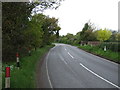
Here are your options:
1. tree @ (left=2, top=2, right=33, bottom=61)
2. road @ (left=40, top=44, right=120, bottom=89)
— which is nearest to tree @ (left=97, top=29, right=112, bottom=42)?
road @ (left=40, top=44, right=120, bottom=89)

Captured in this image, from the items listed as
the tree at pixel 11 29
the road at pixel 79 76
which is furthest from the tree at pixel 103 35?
the tree at pixel 11 29

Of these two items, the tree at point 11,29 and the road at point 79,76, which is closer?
the road at point 79,76

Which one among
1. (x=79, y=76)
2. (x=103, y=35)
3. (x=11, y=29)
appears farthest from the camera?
(x=103, y=35)

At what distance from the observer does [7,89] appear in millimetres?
6152

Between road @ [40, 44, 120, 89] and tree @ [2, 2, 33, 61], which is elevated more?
tree @ [2, 2, 33, 61]

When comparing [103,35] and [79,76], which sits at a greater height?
[103,35]

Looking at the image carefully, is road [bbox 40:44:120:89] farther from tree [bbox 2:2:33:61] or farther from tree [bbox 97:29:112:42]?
tree [bbox 97:29:112:42]

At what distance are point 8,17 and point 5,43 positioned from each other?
5.83ft

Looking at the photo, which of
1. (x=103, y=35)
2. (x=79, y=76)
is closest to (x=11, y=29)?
(x=79, y=76)

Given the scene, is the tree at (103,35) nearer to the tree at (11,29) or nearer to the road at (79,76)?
the road at (79,76)

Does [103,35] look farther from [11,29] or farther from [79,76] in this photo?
[11,29]

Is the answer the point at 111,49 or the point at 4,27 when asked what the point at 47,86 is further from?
the point at 111,49

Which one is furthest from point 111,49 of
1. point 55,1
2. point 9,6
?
point 9,6

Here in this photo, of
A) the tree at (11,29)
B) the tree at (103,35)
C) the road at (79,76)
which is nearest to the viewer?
the road at (79,76)
